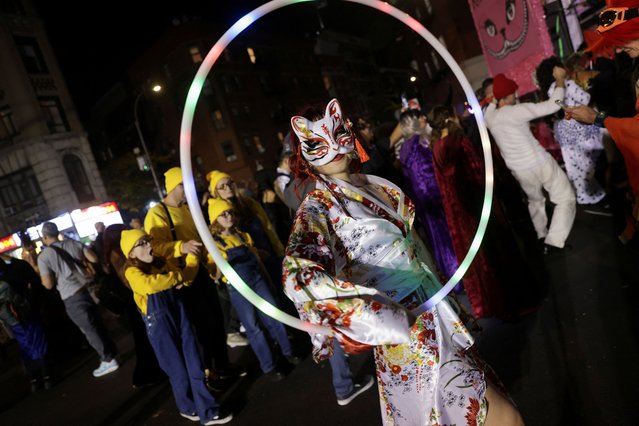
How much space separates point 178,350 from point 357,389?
1677mm

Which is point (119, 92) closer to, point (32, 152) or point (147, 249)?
point (32, 152)

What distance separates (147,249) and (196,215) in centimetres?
202

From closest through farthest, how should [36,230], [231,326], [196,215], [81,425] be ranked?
[196,215], [81,425], [231,326], [36,230]

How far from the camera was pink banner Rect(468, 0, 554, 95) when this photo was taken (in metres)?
7.80

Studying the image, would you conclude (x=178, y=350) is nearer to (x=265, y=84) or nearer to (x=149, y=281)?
(x=149, y=281)

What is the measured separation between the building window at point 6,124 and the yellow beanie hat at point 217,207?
25503 mm

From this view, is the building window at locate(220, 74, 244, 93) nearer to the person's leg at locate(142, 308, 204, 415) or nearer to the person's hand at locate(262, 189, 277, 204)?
the person's hand at locate(262, 189, 277, 204)

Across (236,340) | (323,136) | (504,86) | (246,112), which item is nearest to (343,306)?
(323,136)

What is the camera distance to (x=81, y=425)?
5008mm

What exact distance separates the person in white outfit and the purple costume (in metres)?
1.25

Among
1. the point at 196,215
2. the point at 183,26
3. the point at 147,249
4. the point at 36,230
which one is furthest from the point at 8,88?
the point at 196,215

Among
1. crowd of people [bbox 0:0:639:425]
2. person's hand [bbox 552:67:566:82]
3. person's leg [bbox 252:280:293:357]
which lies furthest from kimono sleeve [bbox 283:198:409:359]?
person's hand [bbox 552:67:566:82]

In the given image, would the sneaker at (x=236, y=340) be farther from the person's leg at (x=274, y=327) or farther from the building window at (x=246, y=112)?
the building window at (x=246, y=112)

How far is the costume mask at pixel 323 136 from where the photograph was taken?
2027 mm
